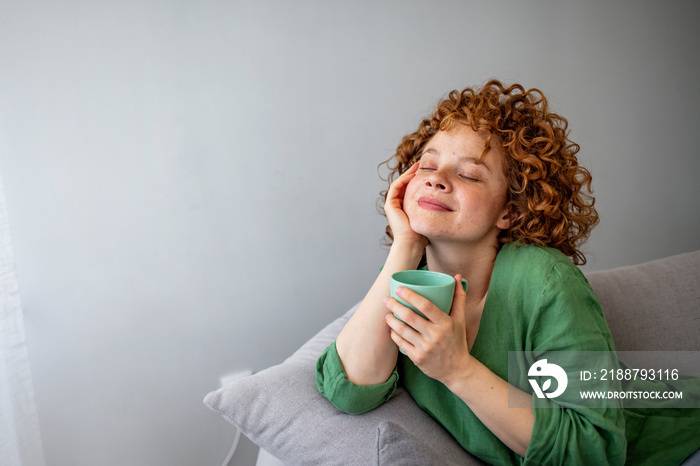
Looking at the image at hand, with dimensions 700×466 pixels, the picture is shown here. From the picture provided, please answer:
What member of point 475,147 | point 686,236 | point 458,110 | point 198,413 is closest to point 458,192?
point 475,147

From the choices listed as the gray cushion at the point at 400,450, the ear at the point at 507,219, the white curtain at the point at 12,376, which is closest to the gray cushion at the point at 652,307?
the ear at the point at 507,219

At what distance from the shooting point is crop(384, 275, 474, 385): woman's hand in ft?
2.90

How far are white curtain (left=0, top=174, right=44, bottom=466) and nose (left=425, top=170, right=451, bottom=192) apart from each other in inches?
38.6

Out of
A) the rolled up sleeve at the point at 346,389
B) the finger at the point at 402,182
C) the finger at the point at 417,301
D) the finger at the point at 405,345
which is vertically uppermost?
the finger at the point at 402,182

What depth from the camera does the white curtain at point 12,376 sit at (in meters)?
1.16

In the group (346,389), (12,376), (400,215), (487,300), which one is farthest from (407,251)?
(12,376)

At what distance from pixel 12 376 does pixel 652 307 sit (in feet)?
5.52

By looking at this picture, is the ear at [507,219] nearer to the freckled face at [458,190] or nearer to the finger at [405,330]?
the freckled face at [458,190]

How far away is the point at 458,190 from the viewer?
3.44 feet

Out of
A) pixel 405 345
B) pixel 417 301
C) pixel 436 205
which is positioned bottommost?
pixel 405 345

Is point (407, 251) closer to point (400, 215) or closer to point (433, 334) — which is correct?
point (400, 215)

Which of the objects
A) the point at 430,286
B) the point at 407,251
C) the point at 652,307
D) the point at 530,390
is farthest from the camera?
the point at 652,307

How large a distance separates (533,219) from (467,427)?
46cm

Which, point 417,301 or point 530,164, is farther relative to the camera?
point 530,164
